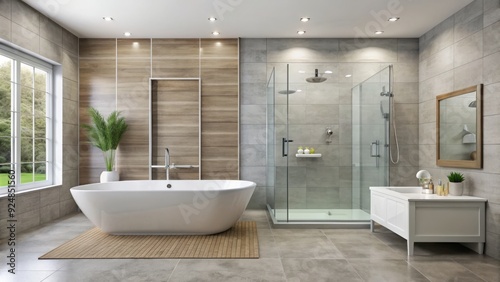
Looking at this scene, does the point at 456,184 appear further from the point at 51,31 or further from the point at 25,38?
the point at 51,31

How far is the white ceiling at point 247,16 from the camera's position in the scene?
4.18 m

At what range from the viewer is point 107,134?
512 cm

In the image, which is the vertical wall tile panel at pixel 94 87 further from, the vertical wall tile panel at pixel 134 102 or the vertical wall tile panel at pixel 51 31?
the vertical wall tile panel at pixel 51 31

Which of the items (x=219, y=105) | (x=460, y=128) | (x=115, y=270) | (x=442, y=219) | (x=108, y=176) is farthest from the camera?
(x=219, y=105)

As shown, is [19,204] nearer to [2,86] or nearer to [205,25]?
[2,86]

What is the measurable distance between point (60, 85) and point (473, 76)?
5419 mm

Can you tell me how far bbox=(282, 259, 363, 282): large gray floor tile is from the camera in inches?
108

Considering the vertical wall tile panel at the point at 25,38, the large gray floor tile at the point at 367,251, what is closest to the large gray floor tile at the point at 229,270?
the large gray floor tile at the point at 367,251

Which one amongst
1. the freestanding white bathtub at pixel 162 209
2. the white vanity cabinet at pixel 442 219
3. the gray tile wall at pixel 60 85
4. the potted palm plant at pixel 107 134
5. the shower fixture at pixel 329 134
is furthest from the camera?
the potted palm plant at pixel 107 134

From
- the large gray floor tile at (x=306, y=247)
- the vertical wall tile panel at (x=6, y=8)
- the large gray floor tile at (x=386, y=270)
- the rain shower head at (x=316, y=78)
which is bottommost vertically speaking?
the large gray floor tile at (x=306, y=247)

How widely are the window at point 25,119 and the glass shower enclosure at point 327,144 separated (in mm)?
3251

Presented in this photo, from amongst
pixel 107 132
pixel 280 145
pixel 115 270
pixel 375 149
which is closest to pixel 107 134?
pixel 107 132

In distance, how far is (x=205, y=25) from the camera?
4.91 meters

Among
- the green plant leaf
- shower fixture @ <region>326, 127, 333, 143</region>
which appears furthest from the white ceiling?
shower fixture @ <region>326, 127, 333, 143</region>
